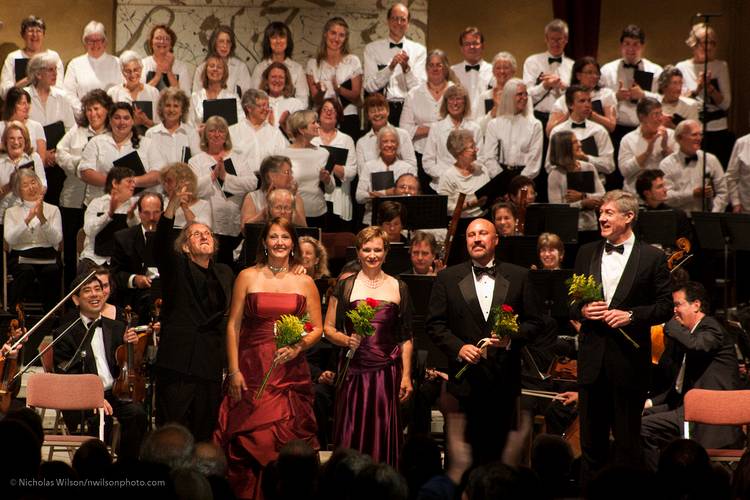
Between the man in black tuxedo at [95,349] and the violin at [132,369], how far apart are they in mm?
47

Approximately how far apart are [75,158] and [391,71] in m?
2.86

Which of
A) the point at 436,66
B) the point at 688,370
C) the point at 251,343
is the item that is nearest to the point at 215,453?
the point at 251,343

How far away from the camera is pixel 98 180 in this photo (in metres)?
9.36

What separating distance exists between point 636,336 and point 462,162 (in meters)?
3.92

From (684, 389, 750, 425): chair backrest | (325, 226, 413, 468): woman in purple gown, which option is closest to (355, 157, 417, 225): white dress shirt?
(325, 226, 413, 468): woman in purple gown

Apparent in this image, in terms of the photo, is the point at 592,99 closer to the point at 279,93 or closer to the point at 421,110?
the point at 421,110

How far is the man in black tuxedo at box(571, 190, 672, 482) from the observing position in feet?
19.5

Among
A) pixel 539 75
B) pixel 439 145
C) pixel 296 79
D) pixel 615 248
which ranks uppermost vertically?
pixel 539 75

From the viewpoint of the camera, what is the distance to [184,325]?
6438 millimetres

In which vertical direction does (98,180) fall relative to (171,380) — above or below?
above

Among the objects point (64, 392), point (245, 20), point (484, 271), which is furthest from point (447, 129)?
point (64, 392)

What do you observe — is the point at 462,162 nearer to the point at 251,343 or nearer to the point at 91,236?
the point at 91,236

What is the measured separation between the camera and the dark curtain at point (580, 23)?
12.4 metres

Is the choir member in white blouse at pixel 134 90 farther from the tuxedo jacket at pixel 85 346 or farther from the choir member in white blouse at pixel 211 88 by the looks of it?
the tuxedo jacket at pixel 85 346
